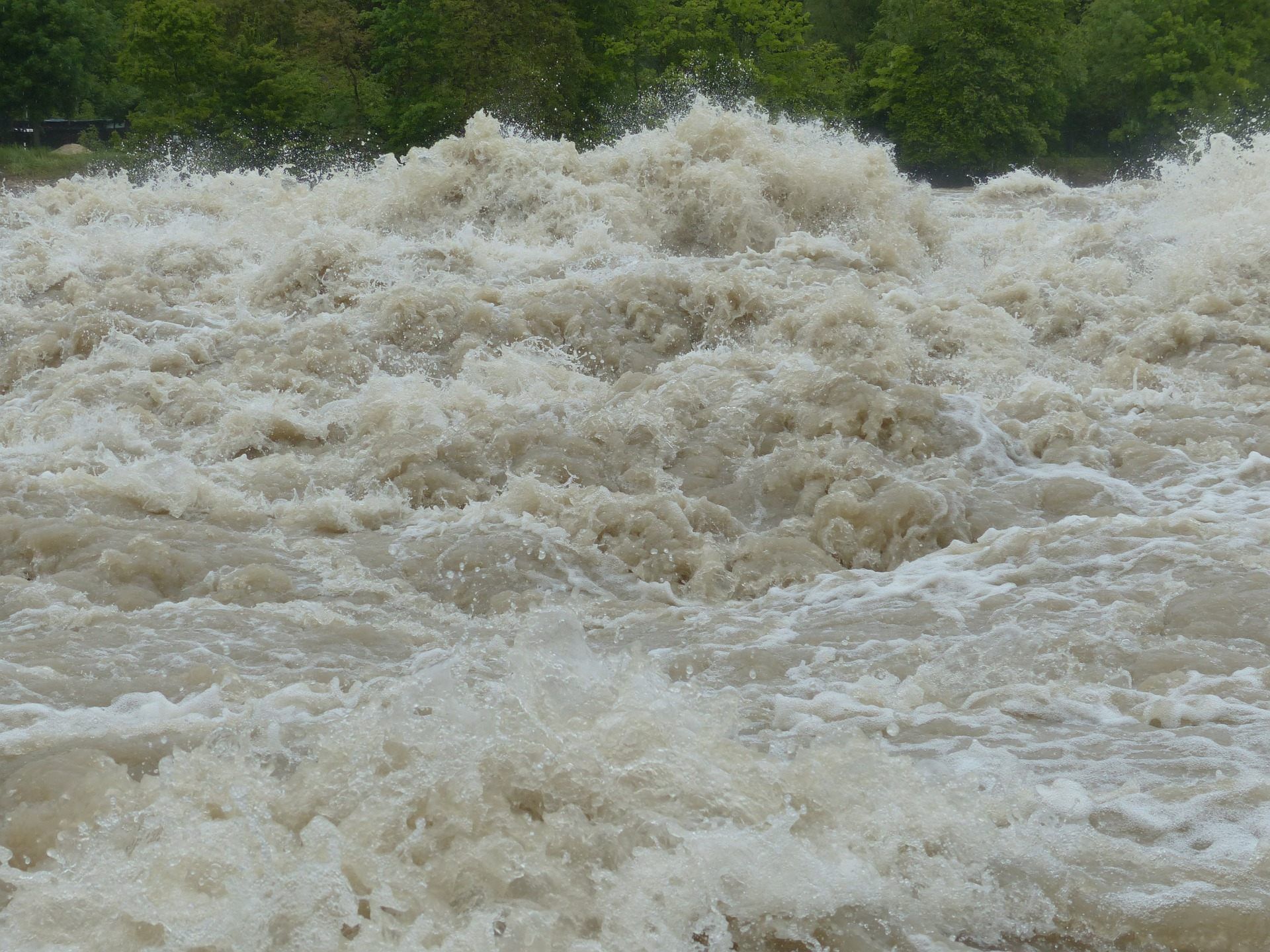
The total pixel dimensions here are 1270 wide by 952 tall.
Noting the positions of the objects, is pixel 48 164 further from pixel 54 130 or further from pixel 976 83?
pixel 976 83

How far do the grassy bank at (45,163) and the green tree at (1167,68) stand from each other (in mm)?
21169

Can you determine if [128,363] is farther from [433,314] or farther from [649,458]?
[649,458]

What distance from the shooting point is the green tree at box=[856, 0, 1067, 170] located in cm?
2784

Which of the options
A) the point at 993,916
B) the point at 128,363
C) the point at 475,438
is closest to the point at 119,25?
the point at 128,363

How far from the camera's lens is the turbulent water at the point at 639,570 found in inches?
103

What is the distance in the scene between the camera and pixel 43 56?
2661 cm

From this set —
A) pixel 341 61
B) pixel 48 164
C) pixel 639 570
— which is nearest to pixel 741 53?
pixel 341 61

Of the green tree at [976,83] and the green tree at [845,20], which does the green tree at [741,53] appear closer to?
the green tree at [976,83]

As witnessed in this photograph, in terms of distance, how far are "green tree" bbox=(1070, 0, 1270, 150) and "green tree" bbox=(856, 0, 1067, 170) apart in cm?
190

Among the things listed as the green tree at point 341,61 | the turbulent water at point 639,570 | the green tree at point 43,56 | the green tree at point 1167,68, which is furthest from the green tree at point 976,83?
the turbulent water at point 639,570

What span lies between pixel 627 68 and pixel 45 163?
11.5m

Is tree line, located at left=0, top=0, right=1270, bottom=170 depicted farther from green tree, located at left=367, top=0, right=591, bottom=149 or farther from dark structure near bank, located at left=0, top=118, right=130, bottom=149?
dark structure near bank, located at left=0, top=118, right=130, bottom=149

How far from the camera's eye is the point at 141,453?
21.1 feet

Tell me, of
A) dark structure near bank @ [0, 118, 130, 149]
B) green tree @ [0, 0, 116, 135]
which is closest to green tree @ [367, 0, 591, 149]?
dark structure near bank @ [0, 118, 130, 149]
